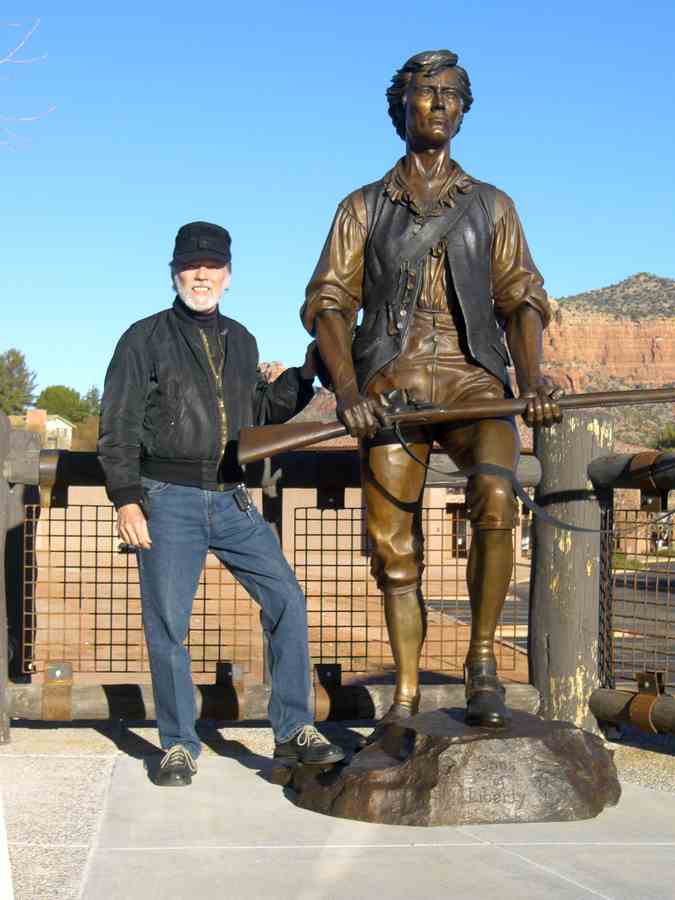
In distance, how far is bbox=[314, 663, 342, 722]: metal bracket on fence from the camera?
5828 mm

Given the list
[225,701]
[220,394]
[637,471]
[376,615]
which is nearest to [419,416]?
[220,394]

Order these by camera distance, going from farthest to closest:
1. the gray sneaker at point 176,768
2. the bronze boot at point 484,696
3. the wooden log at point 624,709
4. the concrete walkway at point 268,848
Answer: the wooden log at point 624,709
the gray sneaker at point 176,768
the bronze boot at point 484,696
the concrete walkway at point 268,848

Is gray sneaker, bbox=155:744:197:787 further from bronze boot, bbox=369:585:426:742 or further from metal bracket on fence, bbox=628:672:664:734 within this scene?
metal bracket on fence, bbox=628:672:664:734

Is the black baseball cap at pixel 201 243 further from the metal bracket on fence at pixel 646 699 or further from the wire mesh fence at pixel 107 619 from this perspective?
the metal bracket on fence at pixel 646 699

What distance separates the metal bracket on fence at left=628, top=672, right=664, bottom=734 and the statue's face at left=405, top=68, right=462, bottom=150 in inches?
88.7

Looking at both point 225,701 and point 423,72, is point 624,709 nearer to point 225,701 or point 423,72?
point 225,701

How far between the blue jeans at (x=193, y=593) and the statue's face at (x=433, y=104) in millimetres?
1436

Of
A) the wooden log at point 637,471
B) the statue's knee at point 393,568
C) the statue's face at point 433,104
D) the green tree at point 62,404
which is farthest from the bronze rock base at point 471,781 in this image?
the green tree at point 62,404

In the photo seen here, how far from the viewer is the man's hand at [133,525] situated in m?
4.82

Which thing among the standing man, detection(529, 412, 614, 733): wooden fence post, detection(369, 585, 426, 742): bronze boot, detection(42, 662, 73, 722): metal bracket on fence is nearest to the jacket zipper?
the standing man

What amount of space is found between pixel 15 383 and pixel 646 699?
2994 inches

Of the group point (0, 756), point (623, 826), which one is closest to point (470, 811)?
point (623, 826)

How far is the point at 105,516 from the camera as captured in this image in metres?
21.8

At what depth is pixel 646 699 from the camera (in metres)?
5.62
